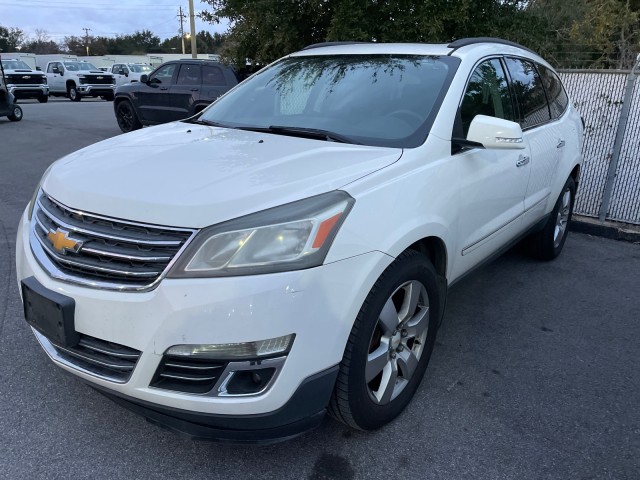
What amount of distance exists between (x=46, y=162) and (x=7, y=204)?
9.27 ft

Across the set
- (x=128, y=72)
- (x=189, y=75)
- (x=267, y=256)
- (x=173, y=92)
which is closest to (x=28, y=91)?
(x=128, y=72)

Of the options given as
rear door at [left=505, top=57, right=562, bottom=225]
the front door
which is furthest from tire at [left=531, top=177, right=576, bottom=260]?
the front door

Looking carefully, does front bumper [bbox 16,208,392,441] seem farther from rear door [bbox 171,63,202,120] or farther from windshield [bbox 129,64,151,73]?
windshield [bbox 129,64,151,73]

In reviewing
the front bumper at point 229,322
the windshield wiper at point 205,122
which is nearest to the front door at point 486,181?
the front bumper at point 229,322

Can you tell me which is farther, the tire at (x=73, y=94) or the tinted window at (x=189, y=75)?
the tire at (x=73, y=94)

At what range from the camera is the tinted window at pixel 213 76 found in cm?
1058

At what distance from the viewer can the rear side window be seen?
3943 millimetres

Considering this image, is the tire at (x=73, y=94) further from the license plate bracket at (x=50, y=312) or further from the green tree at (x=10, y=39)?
the green tree at (x=10, y=39)

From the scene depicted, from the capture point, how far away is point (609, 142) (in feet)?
20.3

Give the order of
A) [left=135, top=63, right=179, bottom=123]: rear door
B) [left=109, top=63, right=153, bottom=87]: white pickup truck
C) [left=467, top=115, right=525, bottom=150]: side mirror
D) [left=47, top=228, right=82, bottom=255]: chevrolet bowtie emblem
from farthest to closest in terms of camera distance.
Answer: [left=109, top=63, right=153, bottom=87]: white pickup truck
[left=135, top=63, right=179, bottom=123]: rear door
[left=467, top=115, right=525, bottom=150]: side mirror
[left=47, top=228, right=82, bottom=255]: chevrolet bowtie emblem

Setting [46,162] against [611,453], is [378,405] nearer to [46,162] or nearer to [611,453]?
[611,453]

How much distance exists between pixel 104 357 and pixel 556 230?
163 inches

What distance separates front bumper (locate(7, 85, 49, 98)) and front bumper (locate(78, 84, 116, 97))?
11.0 ft

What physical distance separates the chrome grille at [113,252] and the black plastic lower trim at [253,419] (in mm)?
467
